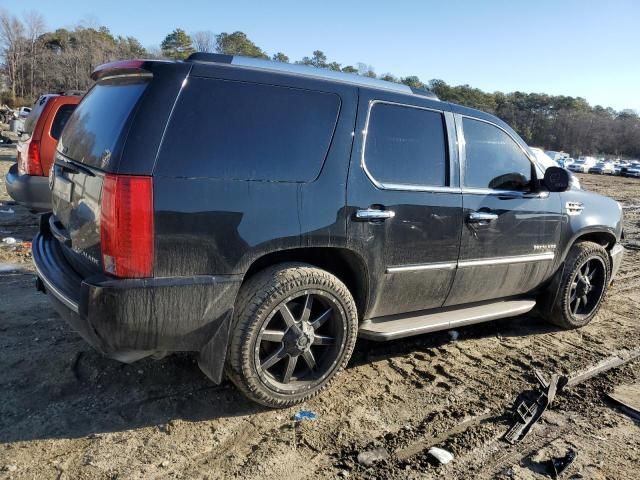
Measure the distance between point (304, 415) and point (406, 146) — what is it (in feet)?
6.27

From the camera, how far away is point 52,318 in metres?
4.21

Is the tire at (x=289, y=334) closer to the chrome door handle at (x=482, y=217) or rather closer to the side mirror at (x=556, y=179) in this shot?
the chrome door handle at (x=482, y=217)

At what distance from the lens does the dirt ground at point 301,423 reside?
2.62m

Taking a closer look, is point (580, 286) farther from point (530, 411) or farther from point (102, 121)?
point (102, 121)

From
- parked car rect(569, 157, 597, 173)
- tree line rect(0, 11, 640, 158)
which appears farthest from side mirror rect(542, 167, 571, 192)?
parked car rect(569, 157, 597, 173)

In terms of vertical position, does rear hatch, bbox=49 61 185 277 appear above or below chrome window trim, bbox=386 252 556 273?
above

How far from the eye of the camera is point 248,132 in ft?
9.27

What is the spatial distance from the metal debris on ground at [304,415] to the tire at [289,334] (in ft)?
0.24

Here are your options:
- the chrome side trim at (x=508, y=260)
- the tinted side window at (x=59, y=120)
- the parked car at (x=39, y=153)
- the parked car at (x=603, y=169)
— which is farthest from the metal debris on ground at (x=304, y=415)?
the parked car at (x=603, y=169)

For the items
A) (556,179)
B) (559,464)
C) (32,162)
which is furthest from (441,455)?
(32,162)

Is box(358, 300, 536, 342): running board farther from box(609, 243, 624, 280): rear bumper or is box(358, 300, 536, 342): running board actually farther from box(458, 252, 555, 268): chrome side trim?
box(609, 243, 624, 280): rear bumper

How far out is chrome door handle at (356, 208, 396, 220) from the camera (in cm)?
314

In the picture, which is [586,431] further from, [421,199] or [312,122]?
[312,122]

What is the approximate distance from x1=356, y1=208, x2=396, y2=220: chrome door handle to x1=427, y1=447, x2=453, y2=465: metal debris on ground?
1.40 meters
